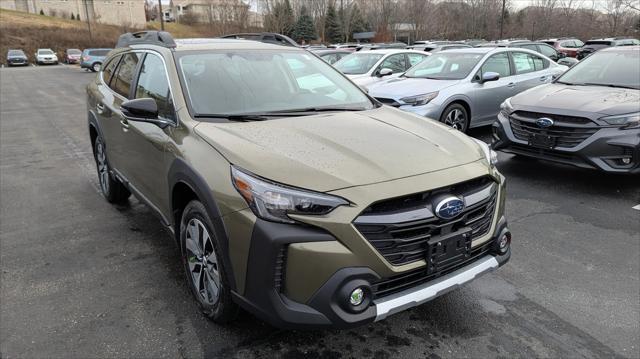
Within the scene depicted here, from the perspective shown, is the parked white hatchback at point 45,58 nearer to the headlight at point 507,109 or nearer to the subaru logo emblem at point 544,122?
the headlight at point 507,109

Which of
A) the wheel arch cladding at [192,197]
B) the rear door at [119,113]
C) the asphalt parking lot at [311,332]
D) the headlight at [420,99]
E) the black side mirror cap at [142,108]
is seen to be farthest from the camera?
the headlight at [420,99]

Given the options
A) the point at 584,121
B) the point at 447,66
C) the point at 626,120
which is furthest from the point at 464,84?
the point at 626,120

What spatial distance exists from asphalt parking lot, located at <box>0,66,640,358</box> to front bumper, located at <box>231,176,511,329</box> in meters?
0.50

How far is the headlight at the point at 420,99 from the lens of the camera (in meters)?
7.38

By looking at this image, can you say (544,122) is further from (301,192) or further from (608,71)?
(301,192)

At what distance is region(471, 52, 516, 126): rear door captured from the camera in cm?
795

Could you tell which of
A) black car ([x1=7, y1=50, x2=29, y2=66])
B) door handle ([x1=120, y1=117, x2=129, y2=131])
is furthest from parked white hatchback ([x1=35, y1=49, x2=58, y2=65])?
door handle ([x1=120, y1=117, x2=129, y2=131])

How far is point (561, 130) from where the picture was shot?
5.35m

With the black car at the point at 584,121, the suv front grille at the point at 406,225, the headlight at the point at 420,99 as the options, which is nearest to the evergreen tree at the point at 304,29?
the headlight at the point at 420,99

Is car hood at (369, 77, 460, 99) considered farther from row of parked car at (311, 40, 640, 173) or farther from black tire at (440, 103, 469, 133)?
black tire at (440, 103, 469, 133)

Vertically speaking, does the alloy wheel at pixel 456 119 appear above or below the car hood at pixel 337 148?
below

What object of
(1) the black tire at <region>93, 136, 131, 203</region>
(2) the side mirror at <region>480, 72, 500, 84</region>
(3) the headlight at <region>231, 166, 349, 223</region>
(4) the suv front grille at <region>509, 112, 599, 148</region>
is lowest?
(1) the black tire at <region>93, 136, 131, 203</region>

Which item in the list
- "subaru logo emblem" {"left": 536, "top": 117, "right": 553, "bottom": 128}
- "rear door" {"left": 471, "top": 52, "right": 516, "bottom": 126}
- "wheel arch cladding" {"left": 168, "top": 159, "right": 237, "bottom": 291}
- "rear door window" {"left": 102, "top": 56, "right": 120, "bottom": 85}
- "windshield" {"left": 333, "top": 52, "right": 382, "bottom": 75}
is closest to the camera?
"wheel arch cladding" {"left": 168, "top": 159, "right": 237, "bottom": 291}

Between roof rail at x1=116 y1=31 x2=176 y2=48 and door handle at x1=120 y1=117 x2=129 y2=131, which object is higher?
roof rail at x1=116 y1=31 x2=176 y2=48
